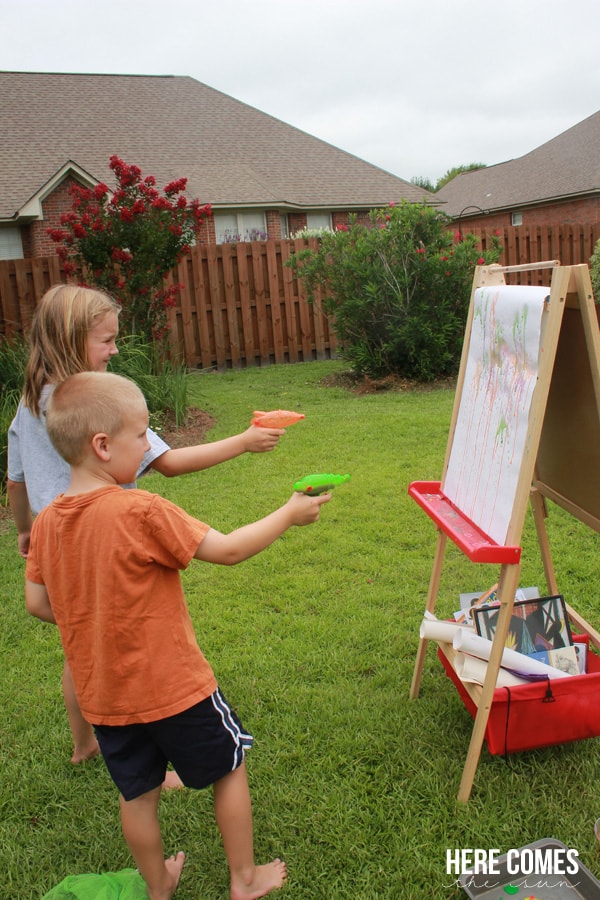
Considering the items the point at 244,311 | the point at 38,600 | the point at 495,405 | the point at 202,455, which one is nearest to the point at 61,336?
the point at 202,455

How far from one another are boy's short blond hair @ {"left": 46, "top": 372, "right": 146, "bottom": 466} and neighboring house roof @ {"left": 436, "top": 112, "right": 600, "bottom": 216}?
23849mm

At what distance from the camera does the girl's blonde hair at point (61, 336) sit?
2.26 meters

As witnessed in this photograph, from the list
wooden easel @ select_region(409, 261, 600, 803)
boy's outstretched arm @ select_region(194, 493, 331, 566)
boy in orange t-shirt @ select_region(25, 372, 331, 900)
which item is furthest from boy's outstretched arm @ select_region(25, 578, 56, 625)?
wooden easel @ select_region(409, 261, 600, 803)

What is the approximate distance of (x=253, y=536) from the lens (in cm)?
177

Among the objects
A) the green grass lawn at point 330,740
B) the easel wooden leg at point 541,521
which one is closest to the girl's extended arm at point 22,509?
the green grass lawn at point 330,740

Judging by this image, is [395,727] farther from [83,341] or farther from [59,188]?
[59,188]

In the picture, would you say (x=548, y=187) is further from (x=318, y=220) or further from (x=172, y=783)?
(x=172, y=783)

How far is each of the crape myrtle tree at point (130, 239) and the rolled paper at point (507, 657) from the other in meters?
7.18

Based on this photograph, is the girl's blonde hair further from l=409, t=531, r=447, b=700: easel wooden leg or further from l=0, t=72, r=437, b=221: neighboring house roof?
l=0, t=72, r=437, b=221: neighboring house roof

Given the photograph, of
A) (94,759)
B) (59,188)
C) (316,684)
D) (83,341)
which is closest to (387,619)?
(316,684)

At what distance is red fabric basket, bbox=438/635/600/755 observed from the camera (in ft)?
7.59

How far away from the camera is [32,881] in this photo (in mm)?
2184

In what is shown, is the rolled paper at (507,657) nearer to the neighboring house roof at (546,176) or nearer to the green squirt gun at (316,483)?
the green squirt gun at (316,483)

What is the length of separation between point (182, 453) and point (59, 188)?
59.2ft
